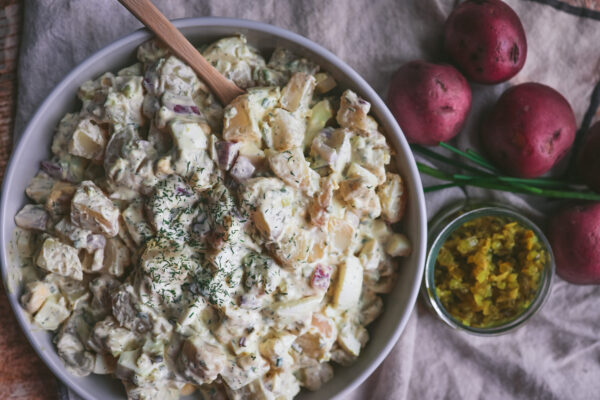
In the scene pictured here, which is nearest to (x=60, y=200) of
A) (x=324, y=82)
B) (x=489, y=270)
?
(x=324, y=82)

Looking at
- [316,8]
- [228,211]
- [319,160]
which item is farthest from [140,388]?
[316,8]

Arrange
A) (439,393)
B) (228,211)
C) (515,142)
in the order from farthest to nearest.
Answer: (439,393)
(515,142)
(228,211)

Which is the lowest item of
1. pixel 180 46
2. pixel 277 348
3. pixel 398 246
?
pixel 277 348

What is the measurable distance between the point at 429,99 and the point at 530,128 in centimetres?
44

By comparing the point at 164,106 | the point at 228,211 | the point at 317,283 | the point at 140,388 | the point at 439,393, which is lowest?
the point at 439,393

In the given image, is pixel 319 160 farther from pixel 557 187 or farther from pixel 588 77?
pixel 588 77

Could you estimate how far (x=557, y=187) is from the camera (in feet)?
8.36

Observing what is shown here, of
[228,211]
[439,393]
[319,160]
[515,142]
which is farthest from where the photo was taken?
[439,393]

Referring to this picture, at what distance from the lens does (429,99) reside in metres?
2.30

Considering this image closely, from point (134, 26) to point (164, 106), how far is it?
633 millimetres

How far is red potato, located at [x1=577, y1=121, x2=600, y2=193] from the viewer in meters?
2.42

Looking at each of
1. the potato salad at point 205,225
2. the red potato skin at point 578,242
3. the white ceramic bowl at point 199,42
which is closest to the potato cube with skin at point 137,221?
the potato salad at point 205,225

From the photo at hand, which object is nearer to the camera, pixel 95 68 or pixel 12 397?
pixel 95 68

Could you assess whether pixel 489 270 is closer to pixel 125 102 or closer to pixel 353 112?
→ pixel 353 112
